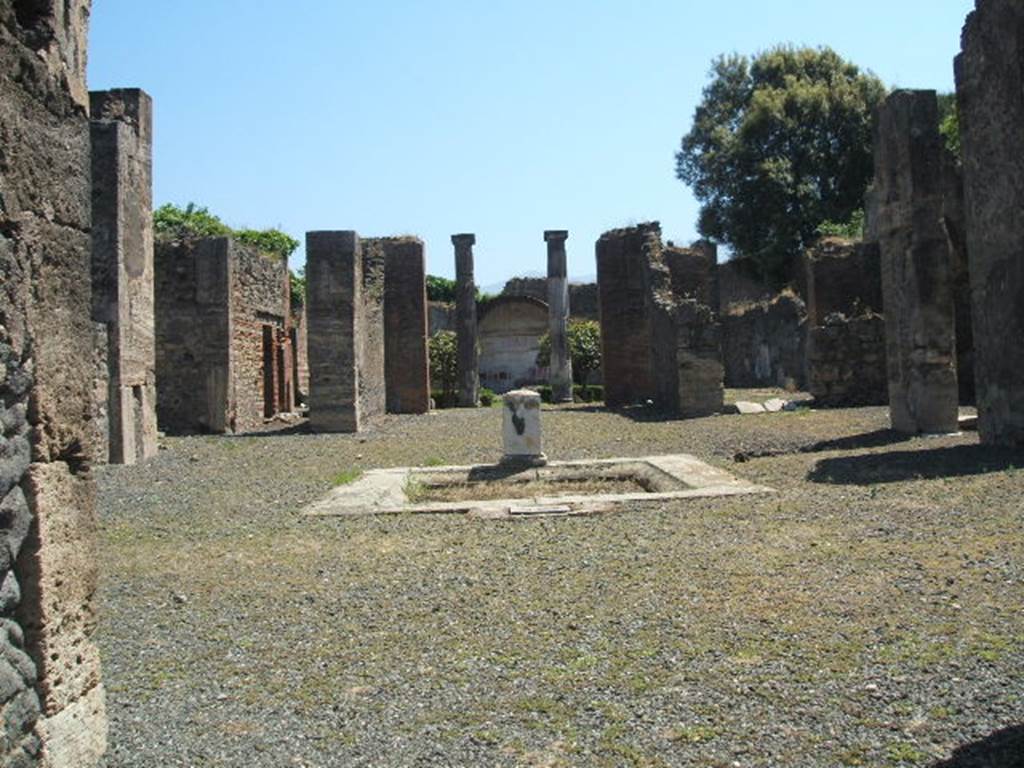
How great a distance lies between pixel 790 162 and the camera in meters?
37.1

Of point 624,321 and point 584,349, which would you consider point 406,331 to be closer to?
point 624,321

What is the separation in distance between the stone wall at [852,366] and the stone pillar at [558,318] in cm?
1040

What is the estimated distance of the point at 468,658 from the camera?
4.16 metres

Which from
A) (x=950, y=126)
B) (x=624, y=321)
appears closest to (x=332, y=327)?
(x=624, y=321)

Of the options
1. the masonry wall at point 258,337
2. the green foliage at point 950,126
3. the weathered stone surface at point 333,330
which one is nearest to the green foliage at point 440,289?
the green foliage at point 950,126

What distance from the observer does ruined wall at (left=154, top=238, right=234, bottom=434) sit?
17141 millimetres

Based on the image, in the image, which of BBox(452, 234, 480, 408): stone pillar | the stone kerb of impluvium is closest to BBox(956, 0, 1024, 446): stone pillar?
the stone kerb of impluvium

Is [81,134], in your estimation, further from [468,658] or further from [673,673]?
[673,673]

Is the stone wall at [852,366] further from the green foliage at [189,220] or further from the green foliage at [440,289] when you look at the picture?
the green foliage at [440,289]

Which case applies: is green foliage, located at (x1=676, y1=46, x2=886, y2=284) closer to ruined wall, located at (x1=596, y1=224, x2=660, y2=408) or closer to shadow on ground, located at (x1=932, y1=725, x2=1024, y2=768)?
ruined wall, located at (x1=596, y1=224, x2=660, y2=408)

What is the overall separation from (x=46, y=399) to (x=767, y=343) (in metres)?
27.4

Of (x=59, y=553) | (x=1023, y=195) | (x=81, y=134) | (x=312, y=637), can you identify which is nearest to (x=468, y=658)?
(x=312, y=637)

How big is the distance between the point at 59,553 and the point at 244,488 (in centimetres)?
698

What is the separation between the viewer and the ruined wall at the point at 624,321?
925 inches
